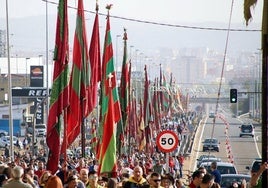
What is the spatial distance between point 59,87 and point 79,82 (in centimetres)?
A: 215

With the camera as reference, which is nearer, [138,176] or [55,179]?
[55,179]

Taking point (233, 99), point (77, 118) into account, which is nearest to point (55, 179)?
point (77, 118)

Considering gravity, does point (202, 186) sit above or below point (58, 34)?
below

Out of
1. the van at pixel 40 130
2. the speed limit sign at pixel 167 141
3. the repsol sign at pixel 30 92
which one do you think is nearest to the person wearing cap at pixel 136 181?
the speed limit sign at pixel 167 141

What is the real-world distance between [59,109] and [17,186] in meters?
11.2

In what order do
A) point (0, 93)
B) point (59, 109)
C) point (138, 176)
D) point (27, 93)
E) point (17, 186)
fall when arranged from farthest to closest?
1. point (0, 93)
2. point (27, 93)
3. point (59, 109)
4. point (138, 176)
5. point (17, 186)

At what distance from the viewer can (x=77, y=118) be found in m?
30.1

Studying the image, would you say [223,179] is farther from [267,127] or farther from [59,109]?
[267,127]

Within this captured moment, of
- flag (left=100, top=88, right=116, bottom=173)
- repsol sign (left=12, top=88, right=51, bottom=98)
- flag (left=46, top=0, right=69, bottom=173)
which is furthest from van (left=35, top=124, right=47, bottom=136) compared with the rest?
flag (left=100, top=88, right=116, bottom=173)

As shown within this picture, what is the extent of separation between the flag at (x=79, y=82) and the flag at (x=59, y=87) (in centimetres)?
88

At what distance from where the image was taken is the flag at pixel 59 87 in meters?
27.7

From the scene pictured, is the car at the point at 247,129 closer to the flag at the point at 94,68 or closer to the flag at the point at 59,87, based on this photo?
the flag at the point at 94,68

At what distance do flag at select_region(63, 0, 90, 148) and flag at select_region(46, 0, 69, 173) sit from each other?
34.5 inches

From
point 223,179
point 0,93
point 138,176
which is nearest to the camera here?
point 138,176
